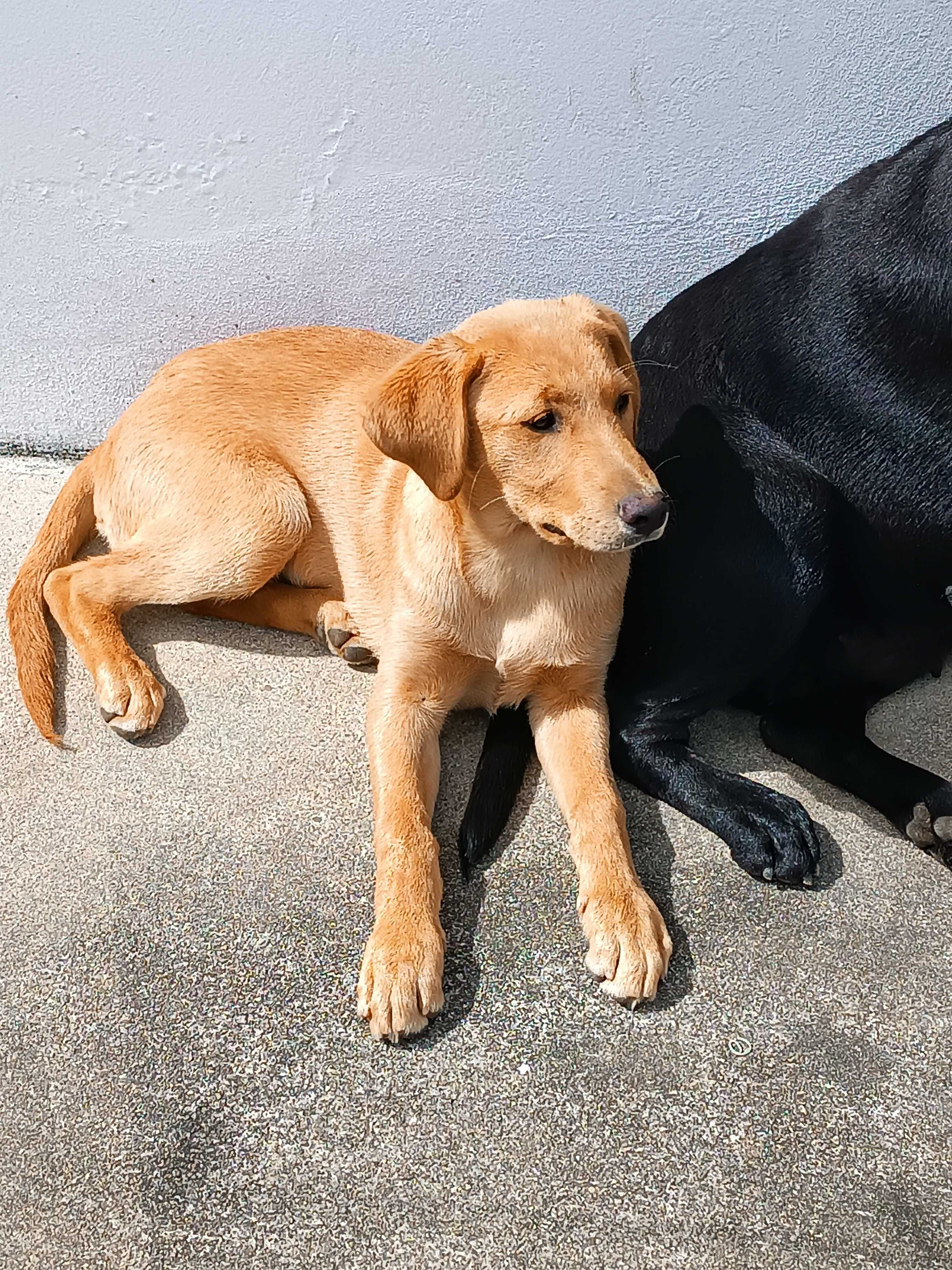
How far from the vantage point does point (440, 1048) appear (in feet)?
6.21

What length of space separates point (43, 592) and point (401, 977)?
61.7 inches

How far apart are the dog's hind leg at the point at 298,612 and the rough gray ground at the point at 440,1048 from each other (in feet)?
1.11

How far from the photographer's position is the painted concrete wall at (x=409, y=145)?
106 inches

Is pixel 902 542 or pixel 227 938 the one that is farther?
pixel 902 542

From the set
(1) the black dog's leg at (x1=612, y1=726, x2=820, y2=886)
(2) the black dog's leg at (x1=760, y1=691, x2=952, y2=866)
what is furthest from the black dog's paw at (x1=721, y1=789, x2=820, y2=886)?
(2) the black dog's leg at (x1=760, y1=691, x2=952, y2=866)

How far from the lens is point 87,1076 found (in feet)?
6.11

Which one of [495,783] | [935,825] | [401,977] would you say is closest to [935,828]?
Result: [935,825]

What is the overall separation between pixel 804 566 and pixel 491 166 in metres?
1.40

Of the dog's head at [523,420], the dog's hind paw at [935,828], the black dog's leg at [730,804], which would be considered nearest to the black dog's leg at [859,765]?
the dog's hind paw at [935,828]

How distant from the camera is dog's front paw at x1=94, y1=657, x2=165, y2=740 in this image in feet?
8.35

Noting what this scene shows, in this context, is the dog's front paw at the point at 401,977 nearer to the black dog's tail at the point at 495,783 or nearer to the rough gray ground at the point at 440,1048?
the rough gray ground at the point at 440,1048

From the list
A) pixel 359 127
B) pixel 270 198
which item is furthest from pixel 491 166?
pixel 270 198

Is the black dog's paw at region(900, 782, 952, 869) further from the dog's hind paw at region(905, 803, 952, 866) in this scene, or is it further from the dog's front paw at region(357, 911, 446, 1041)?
the dog's front paw at region(357, 911, 446, 1041)

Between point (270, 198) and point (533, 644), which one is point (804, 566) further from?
point (270, 198)
